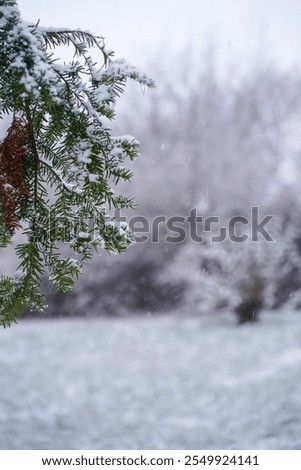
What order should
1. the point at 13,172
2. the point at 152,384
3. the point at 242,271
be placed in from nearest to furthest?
the point at 13,172, the point at 152,384, the point at 242,271

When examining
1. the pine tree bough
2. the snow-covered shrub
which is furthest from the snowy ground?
the pine tree bough

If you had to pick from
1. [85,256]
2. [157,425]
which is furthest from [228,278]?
[85,256]

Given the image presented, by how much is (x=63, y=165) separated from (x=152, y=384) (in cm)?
216

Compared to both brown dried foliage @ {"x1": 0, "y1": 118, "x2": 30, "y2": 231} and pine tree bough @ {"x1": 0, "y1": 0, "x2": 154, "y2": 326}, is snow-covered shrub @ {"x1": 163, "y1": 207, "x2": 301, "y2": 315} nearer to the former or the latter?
pine tree bough @ {"x1": 0, "y1": 0, "x2": 154, "y2": 326}

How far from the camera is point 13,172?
678mm

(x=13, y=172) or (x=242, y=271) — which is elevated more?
(x=13, y=172)

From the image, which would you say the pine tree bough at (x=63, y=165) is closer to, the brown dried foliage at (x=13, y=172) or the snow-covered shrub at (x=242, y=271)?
the brown dried foliage at (x=13, y=172)

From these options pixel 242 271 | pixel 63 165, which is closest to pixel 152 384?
pixel 242 271

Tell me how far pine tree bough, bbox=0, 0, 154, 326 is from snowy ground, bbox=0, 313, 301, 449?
1776mm

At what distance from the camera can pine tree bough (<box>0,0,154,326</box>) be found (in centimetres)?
70

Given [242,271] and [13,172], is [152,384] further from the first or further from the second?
[13,172]

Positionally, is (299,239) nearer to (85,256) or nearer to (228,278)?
(228,278)

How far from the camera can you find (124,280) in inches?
→ 135

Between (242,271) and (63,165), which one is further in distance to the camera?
(242,271)
